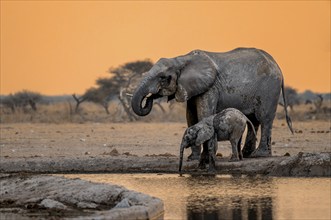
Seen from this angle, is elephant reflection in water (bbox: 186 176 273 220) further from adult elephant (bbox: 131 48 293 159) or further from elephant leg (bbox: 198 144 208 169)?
adult elephant (bbox: 131 48 293 159)

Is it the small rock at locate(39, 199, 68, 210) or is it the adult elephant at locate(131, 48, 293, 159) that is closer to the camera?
the small rock at locate(39, 199, 68, 210)

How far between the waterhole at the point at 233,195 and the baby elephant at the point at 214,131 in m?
0.74

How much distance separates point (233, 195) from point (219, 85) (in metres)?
5.52

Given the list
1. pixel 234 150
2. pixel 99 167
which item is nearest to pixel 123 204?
pixel 234 150

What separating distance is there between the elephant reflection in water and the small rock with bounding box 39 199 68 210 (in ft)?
5.13

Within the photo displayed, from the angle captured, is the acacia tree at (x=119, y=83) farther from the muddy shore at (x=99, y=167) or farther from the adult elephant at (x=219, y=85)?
the adult elephant at (x=219, y=85)

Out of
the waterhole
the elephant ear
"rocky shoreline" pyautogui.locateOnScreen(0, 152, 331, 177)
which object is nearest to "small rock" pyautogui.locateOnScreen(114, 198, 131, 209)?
the waterhole

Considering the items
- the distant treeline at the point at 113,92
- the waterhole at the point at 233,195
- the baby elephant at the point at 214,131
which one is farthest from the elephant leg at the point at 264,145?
the distant treeline at the point at 113,92

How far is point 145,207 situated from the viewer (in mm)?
12023

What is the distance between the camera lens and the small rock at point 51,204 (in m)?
13.0

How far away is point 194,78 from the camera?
19672 millimetres

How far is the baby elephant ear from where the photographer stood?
18.3 m

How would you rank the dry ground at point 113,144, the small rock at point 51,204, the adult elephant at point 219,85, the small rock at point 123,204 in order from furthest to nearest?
the dry ground at point 113,144
the adult elephant at point 219,85
the small rock at point 51,204
the small rock at point 123,204

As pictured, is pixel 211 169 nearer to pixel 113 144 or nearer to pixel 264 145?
pixel 264 145
